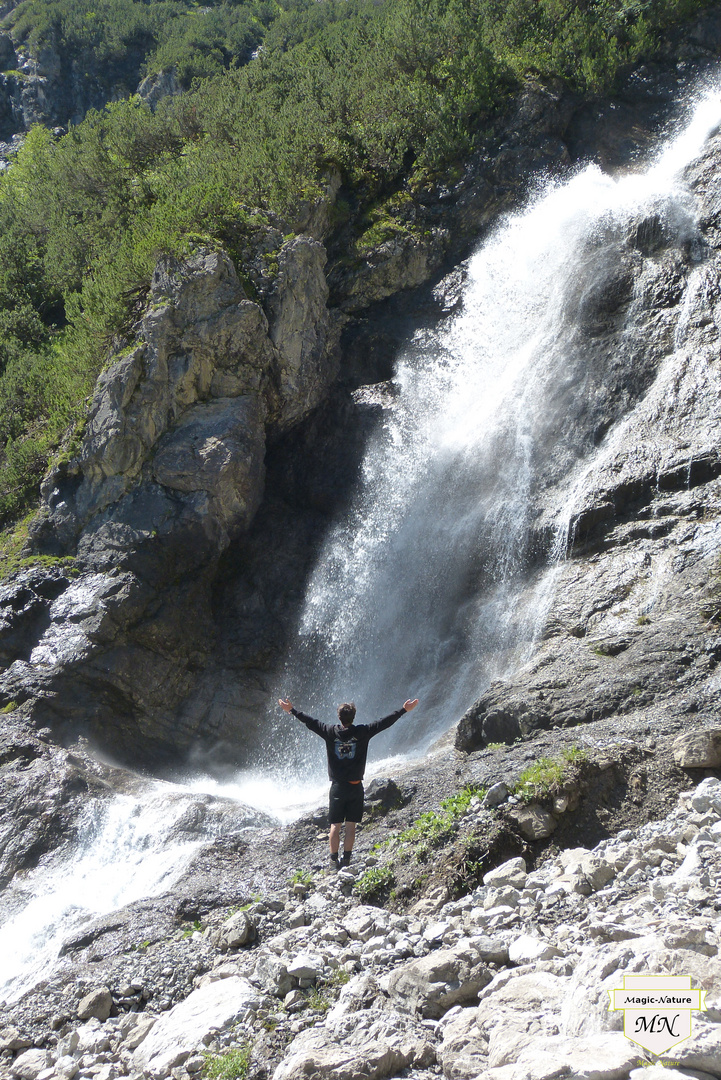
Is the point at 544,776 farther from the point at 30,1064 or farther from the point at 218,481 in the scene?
the point at 218,481

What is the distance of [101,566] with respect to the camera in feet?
48.8

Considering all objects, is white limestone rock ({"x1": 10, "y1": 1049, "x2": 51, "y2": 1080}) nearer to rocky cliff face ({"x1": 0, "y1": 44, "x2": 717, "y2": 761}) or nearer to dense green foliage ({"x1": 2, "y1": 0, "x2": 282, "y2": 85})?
rocky cliff face ({"x1": 0, "y1": 44, "x2": 717, "y2": 761})

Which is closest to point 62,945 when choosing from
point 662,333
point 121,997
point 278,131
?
point 121,997

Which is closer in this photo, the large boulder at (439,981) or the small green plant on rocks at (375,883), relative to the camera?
the large boulder at (439,981)

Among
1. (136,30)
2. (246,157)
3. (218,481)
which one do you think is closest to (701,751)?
(218,481)

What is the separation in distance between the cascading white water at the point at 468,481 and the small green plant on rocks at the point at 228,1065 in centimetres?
Result: 817

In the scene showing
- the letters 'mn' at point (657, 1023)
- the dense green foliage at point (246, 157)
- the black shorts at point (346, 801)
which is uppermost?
the dense green foliage at point (246, 157)

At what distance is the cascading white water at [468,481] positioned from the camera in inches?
553

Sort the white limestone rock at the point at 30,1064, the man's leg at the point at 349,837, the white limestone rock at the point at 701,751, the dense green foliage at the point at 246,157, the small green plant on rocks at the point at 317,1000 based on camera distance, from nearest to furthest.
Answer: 1. the small green plant on rocks at the point at 317,1000
2. the white limestone rock at the point at 30,1064
3. the white limestone rock at the point at 701,751
4. the man's leg at the point at 349,837
5. the dense green foliage at the point at 246,157

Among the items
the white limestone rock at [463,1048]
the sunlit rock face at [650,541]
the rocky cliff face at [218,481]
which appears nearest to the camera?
the white limestone rock at [463,1048]

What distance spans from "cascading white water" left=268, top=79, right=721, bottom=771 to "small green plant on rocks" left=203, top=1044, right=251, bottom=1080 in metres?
8.17

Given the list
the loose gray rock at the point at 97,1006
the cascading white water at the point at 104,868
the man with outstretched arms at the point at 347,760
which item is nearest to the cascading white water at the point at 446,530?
the cascading white water at the point at 104,868
